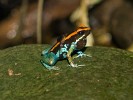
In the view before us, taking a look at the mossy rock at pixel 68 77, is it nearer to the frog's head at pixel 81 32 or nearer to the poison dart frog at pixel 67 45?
the poison dart frog at pixel 67 45

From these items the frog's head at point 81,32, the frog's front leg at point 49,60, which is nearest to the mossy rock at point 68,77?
the frog's front leg at point 49,60

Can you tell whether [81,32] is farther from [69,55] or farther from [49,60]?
[49,60]

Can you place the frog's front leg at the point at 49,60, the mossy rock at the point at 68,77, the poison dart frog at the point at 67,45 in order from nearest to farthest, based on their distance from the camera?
the mossy rock at the point at 68,77, the frog's front leg at the point at 49,60, the poison dart frog at the point at 67,45

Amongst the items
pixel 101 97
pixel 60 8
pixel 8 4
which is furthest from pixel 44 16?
pixel 101 97

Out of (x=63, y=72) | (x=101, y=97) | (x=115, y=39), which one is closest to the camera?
(x=101, y=97)

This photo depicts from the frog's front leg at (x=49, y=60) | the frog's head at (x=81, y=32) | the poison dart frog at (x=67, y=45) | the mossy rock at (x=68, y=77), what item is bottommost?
the mossy rock at (x=68, y=77)

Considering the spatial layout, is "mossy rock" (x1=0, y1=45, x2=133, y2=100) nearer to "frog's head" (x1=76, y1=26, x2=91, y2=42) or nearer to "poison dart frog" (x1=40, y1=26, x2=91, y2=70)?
"poison dart frog" (x1=40, y1=26, x2=91, y2=70)

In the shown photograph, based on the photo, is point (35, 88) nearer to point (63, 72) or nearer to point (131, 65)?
point (63, 72)

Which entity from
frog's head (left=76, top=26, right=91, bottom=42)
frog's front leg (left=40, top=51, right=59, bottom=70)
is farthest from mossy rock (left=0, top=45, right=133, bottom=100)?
frog's head (left=76, top=26, right=91, bottom=42)
